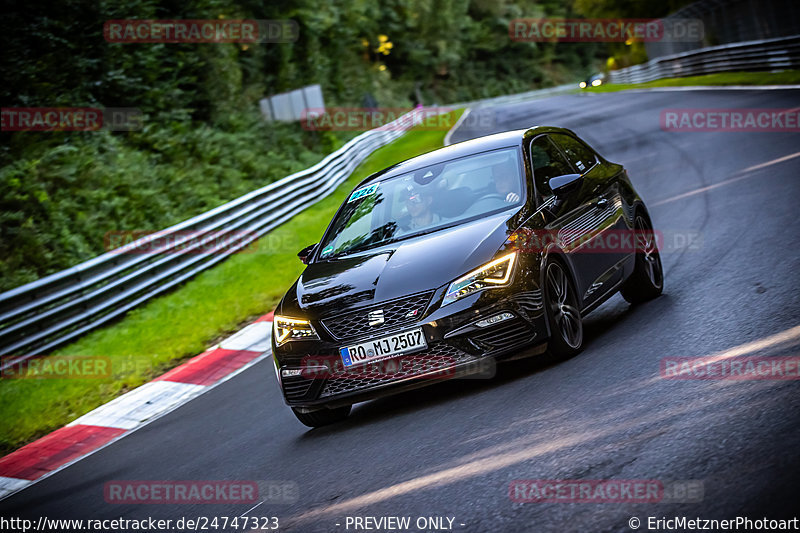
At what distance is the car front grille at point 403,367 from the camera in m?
6.00

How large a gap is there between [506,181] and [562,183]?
16.8 inches

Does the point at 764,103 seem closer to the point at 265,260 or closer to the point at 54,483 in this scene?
the point at 265,260

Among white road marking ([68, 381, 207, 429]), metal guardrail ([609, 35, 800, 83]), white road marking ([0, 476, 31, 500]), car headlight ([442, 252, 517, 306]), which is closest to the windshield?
car headlight ([442, 252, 517, 306])

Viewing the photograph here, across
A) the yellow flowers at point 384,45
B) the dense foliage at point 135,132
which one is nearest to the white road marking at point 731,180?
the dense foliage at point 135,132

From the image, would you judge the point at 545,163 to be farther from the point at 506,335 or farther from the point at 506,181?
the point at 506,335

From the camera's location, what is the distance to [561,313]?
6.45 meters

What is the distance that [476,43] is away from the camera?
3814 inches

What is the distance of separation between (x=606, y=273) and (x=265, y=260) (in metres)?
9.68

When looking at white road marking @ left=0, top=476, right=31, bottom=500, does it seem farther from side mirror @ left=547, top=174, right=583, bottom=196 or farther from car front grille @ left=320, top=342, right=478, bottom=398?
side mirror @ left=547, top=174, right=583, bottom=196

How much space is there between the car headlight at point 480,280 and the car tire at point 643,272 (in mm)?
1889

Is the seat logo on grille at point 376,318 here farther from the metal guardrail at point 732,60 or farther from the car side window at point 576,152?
the metal guardrail at point 732,60

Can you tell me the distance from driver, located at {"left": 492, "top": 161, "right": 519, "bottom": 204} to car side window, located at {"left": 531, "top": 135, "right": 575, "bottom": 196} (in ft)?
0.58

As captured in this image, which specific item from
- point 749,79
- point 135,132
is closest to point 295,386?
point 135,132

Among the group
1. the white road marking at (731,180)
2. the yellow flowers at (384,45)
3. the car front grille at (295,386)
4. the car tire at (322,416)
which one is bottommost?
the car tire at (322,416)
